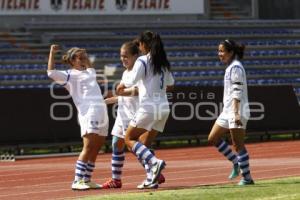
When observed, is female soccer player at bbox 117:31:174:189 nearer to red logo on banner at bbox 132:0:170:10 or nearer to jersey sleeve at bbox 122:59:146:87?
jersey sleeve at bbox 122:59:146:87

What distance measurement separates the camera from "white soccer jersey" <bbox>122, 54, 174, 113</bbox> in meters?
11.5

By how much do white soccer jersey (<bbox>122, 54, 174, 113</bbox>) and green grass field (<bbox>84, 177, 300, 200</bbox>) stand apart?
3.47 feet

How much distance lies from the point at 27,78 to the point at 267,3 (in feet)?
49.6

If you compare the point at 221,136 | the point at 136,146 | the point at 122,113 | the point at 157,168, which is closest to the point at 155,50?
the point at 122,113

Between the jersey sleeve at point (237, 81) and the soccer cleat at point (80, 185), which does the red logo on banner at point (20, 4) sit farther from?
the jersey sleeve at point (237, 81)

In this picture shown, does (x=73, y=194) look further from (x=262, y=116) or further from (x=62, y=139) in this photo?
(x=262, y=116)

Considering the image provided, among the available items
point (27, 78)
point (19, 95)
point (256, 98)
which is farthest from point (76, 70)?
point (27, 78)

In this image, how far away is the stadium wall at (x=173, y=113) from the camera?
23.6 m

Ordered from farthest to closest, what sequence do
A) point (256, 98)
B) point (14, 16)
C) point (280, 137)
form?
point (14, 16), point (280, 137), point (256, 98)

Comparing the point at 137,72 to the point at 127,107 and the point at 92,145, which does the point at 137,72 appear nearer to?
the point at 127,107

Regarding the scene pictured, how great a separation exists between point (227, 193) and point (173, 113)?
15991 mm

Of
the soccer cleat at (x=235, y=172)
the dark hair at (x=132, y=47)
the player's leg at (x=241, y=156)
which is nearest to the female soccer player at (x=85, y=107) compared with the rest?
the dark hair at (x=132, y=47)

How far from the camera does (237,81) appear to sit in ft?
39.8

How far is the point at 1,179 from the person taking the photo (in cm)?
1580
